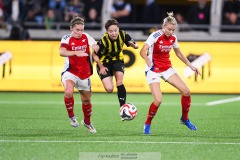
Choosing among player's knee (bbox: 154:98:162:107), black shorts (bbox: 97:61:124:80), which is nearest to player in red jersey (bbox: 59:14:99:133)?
black shorts (bbox: 97:61:124:80)

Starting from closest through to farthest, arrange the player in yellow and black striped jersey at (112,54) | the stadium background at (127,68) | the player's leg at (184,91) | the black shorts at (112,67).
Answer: the player's leg at (184,91), the player in yellow and black striped jersey at (112,54), the black shorts at (112,67), the stadium background at (127,68)

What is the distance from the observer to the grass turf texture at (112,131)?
970 cm

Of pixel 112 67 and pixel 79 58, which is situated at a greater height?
pixel 79 58

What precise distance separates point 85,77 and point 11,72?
783 centimetres

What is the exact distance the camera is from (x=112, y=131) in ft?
39.7

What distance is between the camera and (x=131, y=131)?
1215 cm

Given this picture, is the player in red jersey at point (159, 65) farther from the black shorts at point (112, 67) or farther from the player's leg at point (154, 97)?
the black shorts at point (112, 67)

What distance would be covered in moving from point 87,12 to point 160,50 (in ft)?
35.5

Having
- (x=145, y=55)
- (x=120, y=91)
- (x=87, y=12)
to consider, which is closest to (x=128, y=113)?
(x=145, y=55)

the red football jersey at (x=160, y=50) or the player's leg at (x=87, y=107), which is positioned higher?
the red football jersey at (x=160, y=50)

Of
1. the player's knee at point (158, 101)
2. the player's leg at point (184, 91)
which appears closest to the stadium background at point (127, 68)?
the player's leg at point (184, 91)

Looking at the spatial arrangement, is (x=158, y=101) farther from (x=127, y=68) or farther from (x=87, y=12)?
(x=87, y=12)

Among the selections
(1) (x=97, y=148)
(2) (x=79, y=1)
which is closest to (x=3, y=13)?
(2) (x=79, y=1)

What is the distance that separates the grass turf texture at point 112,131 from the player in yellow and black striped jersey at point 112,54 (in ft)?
2.31
